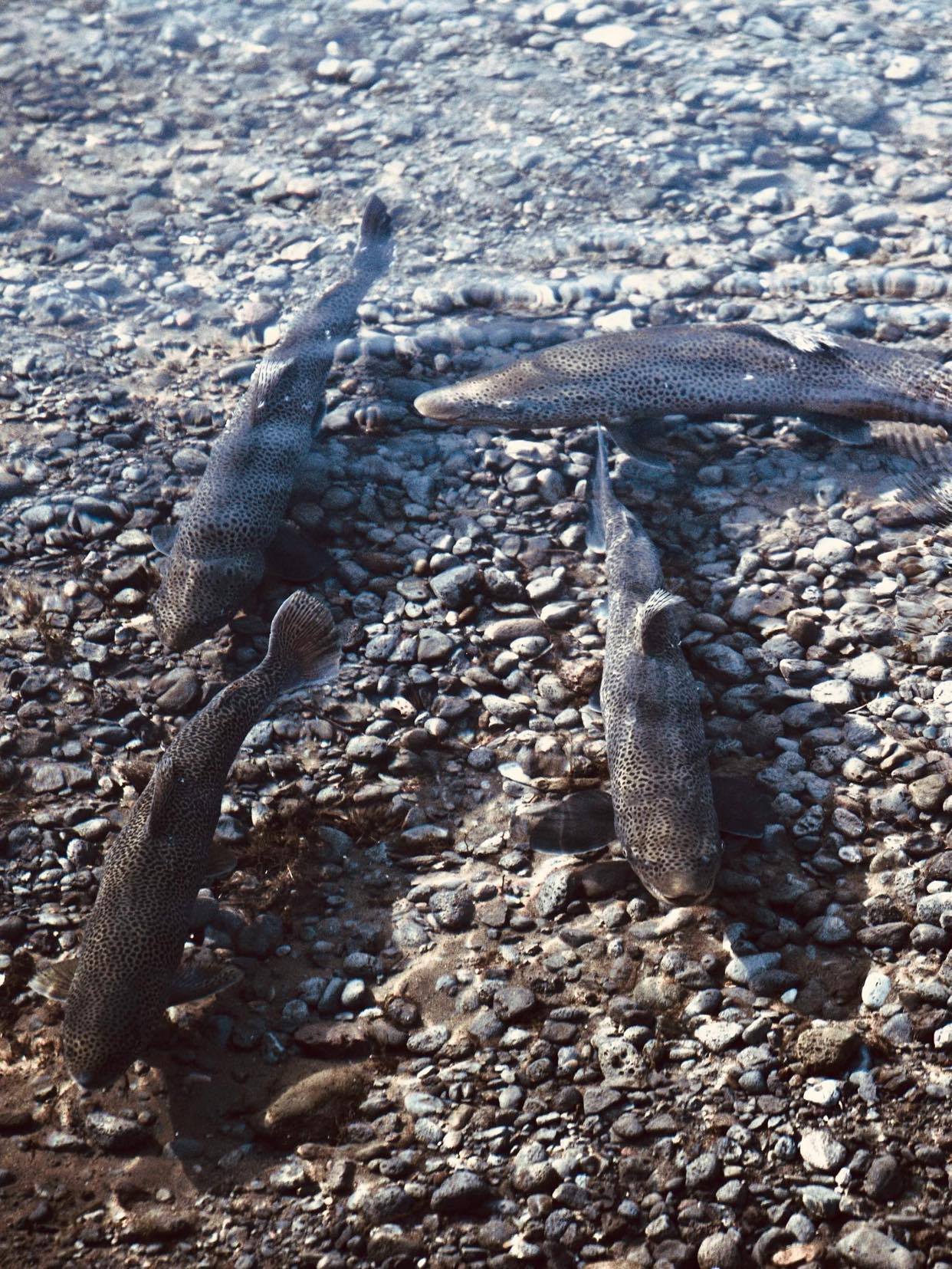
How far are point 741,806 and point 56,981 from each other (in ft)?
9.19

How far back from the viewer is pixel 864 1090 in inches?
146

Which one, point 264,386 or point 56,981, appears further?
point 264,386

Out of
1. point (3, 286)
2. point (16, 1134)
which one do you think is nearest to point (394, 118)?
point (3, 286)

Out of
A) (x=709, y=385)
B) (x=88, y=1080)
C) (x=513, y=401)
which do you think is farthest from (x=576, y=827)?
(x=709, y=385)

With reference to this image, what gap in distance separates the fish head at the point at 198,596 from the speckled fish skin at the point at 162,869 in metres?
0.48

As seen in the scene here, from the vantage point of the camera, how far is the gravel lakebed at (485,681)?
365 centimetres

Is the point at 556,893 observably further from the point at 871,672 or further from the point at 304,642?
the point at 871,672

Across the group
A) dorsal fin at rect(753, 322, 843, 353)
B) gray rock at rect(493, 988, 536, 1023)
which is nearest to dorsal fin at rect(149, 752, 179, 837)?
gray rock at rect(493, 988, 536, 1023)

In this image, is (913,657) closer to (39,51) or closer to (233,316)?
(233,316)

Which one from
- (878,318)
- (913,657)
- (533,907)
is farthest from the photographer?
(878,318)

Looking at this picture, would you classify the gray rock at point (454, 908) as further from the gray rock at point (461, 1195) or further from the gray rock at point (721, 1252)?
the gray rock at point (721, 1252)

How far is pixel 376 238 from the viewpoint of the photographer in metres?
7.77

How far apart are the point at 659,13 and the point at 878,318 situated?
16.4ft

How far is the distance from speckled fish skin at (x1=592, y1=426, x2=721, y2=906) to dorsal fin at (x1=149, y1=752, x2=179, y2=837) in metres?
1.84
